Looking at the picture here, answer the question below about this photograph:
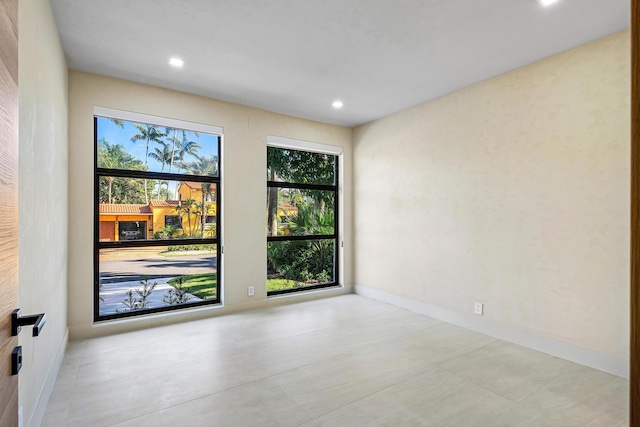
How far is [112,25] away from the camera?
267 centimetres

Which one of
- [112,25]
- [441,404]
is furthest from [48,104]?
[441,404]

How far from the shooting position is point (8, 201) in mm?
964

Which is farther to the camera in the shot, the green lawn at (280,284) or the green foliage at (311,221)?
the green foliage at (311,221)

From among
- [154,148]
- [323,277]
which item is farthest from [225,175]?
[323,277]

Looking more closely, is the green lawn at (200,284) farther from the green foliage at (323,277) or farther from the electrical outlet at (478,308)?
the electrical outlet at (478,308)

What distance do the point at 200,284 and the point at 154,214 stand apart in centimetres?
107

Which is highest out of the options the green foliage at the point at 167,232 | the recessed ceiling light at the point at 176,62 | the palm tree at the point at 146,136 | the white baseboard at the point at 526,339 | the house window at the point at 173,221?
the recessed ceiling light at the point at 176,62

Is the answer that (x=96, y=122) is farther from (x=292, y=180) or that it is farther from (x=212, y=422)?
(x=212, y=422)

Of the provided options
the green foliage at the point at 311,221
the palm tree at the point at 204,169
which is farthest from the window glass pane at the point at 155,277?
the green foliage at the point at 311,221

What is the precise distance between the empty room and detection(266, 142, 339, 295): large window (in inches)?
1.6

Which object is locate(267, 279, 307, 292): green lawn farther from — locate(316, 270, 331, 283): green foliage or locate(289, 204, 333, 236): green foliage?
locate(289, 204, 333, 236): green foliage

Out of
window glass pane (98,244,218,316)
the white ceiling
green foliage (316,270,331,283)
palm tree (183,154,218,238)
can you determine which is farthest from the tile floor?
the white ceiling

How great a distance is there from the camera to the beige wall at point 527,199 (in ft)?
9.11

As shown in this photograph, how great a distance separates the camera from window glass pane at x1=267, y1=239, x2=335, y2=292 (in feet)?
16.2
